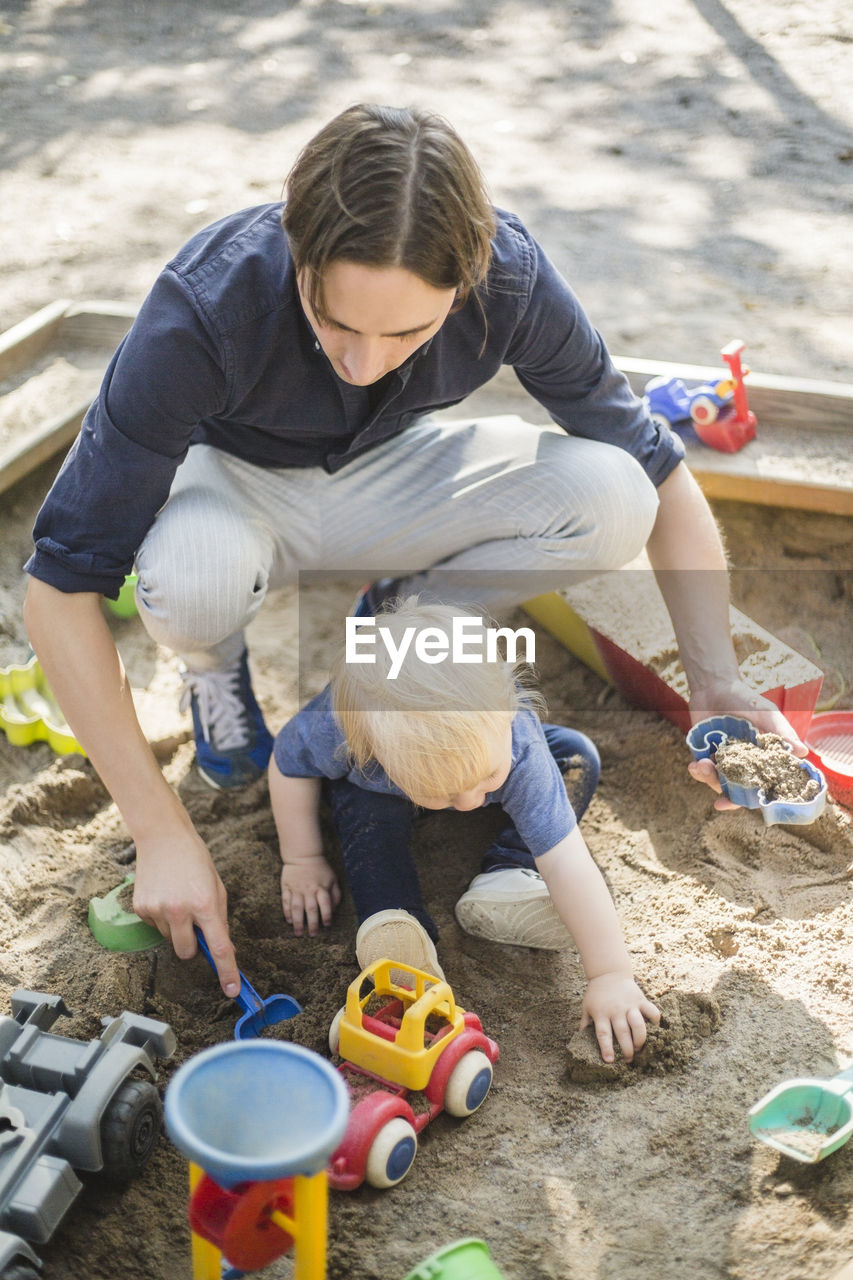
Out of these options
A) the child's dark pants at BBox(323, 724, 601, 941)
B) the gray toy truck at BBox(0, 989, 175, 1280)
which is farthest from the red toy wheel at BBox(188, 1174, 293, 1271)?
the child's dark pants at BBox(323, 724, 601, 941)

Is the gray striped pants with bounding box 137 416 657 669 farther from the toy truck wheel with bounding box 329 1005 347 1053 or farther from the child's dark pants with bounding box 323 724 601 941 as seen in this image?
the toy truck wheel with bounding box 329 1005 347 1053

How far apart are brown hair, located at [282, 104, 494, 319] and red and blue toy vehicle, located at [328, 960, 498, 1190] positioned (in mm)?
851

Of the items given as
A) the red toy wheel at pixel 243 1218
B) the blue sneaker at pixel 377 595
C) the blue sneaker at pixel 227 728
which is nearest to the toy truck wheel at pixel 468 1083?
the red toy wheel at pixel 243 1218

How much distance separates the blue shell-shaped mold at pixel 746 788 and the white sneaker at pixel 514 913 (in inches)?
12.2

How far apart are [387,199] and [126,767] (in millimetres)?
791

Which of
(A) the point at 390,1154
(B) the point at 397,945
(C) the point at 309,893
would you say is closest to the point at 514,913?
(B) the point at 397,945

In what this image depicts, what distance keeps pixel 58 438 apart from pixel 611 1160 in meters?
1.81

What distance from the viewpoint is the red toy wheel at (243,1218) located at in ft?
3.38

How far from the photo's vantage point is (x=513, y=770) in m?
1.67

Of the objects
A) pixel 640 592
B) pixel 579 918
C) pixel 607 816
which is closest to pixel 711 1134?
pixel 579 918

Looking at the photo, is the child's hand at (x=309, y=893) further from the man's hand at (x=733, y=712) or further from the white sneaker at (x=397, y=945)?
the man's hand at (x=733, y=712)

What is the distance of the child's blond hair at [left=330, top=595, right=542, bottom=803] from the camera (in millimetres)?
1543

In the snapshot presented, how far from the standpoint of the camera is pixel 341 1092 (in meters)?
1.00

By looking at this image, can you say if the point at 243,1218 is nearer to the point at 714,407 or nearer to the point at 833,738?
the point at 833,738
